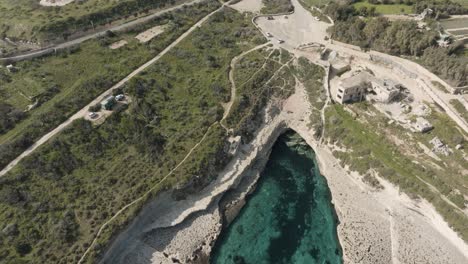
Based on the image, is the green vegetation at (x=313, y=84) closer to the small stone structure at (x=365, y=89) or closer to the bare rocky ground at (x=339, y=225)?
the small stone structure at (x=365, y=89)

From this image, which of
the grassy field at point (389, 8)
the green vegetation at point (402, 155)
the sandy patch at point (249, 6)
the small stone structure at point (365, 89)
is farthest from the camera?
the sandy patch at point (249, 6)

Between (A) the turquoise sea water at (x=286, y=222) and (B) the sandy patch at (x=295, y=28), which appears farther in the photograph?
(B) the sandy patch at (x=295, y=28)

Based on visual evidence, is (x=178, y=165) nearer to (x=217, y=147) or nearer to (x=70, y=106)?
(x=217, y=147)

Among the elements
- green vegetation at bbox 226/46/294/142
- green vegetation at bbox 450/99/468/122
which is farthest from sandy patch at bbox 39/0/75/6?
green vegetation at bbox 450/99/468/122

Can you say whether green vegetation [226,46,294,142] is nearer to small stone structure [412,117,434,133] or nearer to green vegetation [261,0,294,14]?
green vegetation [261,0,294,14]

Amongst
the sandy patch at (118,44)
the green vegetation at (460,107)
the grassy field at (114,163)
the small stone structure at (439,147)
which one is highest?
the green vegetation at (460,107)

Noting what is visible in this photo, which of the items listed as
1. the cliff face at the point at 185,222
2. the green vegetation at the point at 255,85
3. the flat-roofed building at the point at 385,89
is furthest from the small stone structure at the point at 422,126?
the cliff face at the point at 185,222
